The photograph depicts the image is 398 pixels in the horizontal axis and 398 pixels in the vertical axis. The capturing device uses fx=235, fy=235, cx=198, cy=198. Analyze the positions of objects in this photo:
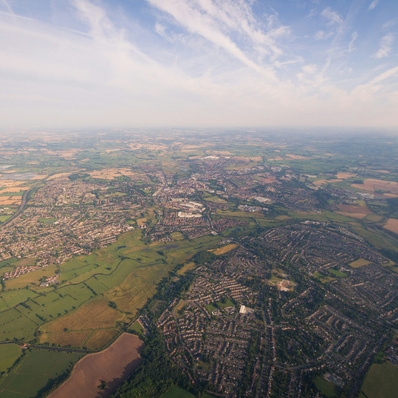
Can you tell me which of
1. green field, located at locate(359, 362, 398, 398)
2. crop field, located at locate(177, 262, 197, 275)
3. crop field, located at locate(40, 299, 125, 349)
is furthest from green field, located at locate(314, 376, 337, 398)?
crop field, located at locate(177, 262, 197, 275)

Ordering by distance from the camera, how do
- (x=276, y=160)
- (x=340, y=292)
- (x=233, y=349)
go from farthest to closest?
(x=276, y=160) < (x=340, y=292) < (x=233, y=349)

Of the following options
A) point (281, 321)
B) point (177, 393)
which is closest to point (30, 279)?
point (177, 393)

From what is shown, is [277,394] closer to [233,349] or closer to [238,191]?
[233,349]

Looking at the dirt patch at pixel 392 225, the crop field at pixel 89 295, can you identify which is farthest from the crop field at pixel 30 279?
the dirt patch at pixel 392 225

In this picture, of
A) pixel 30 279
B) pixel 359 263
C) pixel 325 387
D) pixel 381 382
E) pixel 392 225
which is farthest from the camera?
pixel 392 225

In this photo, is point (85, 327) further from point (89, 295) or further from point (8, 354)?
point (8, 354)

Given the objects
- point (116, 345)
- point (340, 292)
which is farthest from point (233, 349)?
point (340, 292)

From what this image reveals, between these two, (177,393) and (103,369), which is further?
(103,369)
